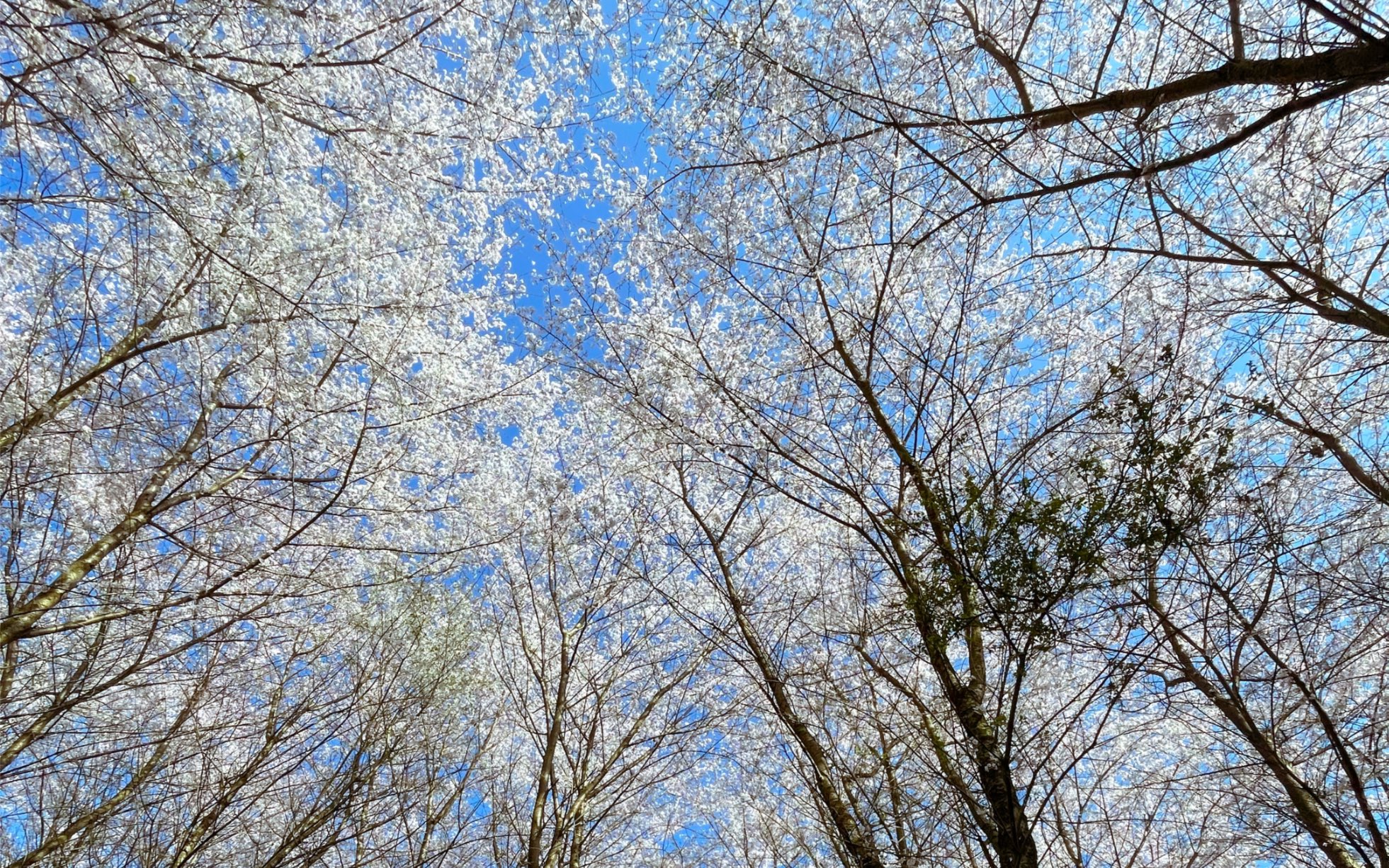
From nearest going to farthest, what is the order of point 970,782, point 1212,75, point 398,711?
point 1212,75 < point 970,782 < point 398,711

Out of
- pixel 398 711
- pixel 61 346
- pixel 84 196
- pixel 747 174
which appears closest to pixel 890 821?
pixel 398 711

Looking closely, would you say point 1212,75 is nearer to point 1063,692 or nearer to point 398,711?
point 398,711

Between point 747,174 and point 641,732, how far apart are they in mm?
5395

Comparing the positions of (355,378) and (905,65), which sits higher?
(355,378)

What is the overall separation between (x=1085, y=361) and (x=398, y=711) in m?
5.84

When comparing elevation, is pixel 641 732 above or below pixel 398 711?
above

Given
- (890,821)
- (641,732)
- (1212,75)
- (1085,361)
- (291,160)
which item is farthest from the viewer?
(641,732)

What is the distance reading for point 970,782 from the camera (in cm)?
273

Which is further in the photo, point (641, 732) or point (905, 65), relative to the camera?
point (641, 732)

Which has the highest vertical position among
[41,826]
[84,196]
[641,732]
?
[84,196]

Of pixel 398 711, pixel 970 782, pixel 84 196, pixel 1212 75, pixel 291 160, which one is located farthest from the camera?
pixel 291 160

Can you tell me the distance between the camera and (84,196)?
11.1 feet

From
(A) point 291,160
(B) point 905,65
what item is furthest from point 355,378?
(B) point 905,65

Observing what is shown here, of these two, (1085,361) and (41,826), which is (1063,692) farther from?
(41,826)
